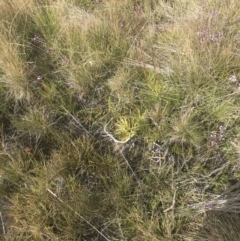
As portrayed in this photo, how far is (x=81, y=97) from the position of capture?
2.88 m

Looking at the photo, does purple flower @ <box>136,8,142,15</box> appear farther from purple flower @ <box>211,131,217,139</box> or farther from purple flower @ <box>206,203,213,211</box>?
purple flower @ <box>206,203,213,211</box>

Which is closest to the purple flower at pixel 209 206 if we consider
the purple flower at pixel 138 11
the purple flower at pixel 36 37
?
the purple flower at pixel 138 11

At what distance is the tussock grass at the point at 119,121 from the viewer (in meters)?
2.34

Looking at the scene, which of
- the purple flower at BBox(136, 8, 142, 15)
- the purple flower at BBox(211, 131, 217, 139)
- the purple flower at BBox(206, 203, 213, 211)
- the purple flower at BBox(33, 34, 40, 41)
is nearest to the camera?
the purple flower at BBox(206, 203, 213, 211)

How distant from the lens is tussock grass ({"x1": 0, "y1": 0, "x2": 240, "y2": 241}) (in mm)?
2344

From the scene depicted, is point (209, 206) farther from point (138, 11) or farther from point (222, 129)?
point (138, 11)

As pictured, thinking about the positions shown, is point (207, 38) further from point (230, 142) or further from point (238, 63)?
point (230, 142)

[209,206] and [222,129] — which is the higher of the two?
[222,129]

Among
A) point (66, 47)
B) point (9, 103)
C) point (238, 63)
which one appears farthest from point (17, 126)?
point (238, 63)

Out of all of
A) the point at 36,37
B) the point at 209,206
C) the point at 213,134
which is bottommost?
the point at 209,206

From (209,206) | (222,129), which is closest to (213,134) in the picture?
(222,129)

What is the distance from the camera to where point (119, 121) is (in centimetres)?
272

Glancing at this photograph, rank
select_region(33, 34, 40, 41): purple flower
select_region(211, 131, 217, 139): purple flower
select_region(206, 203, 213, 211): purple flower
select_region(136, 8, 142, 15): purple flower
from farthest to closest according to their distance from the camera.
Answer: select_region(136, 8, 142, 15): purple flower → select_region(33, 34, 40, 41): purple flower → select_region(211, 131, 217, 139): purple flower → select_region(206, 203, 213, 211): purple flower

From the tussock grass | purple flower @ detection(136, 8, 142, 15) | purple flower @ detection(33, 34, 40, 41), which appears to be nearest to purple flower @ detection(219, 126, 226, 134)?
the tussock grass
